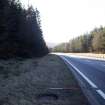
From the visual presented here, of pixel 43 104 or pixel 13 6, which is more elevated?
pixel 13 6

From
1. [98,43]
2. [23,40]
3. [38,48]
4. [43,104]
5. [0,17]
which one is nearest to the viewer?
[43,104]

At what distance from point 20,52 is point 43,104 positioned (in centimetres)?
3768

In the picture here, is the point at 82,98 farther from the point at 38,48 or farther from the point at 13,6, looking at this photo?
the point at 38,48

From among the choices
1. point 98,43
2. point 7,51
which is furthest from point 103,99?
point 98,43

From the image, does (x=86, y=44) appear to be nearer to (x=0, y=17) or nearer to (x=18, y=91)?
(x=0, y=17)

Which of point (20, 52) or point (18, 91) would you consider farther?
point (20, 52)

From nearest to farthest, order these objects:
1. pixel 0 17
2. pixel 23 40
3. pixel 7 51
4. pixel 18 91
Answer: pixel 18 91 → pixel 0 17 → pixel 7 51 → pixel 23 40

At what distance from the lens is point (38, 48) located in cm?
6938

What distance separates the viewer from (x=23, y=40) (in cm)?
4897

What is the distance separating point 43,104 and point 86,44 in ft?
594

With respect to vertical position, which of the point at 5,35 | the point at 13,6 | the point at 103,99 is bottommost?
the point at 103,99

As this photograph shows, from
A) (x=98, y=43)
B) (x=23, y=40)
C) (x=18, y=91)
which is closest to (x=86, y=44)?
(x=98, y=43)

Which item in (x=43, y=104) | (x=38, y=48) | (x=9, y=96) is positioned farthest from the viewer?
(x=38, y=48)

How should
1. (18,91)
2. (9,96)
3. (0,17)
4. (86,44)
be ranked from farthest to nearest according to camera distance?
(86,44)
(0,17)
(18,91)
(9,96)
